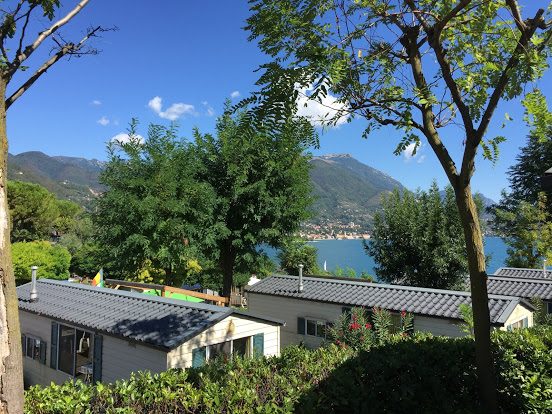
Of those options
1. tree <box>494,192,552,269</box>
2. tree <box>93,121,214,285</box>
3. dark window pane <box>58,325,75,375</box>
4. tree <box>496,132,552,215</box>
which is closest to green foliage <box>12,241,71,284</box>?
tree <box>93,121,214,285</box>

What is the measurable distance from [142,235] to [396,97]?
12470 mm

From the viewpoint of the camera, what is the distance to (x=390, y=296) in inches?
552

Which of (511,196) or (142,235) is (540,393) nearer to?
(142,235)

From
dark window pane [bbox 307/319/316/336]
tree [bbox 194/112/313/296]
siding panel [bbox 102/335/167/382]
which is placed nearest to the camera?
siding panel [bbox 102/335/167/382]

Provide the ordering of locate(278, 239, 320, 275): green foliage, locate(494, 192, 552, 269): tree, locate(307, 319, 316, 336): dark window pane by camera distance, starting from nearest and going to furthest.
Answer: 1. locate(307, 319, 316, 336): dark window pane
2. locate(494, 192, 552, 269): tree
3. locate(278, 239, 320, 275): green foliage

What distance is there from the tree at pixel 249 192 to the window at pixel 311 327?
3.84 m

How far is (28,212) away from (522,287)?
4547cm

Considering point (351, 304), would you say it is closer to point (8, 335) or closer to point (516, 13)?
point (516, 13)

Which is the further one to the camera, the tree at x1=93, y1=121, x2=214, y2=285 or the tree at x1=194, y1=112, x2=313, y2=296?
the tree at x1=194, y1=112, x2=313, y2=296

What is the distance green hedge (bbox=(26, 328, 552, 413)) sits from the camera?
3.53 m

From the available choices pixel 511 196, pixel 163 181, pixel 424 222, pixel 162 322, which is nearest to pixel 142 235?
pixel 163 181

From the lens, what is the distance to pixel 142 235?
14961 mm

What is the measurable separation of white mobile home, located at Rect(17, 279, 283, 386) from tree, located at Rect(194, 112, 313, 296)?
17.6 feet

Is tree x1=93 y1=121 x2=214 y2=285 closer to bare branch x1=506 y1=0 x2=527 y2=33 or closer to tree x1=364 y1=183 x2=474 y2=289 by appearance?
tree x1=364 y1=183 x2=474 y2=289
